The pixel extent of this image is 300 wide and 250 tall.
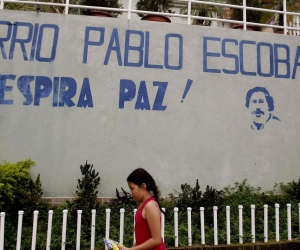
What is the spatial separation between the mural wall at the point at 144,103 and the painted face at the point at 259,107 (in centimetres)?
2

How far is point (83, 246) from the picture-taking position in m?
3.98

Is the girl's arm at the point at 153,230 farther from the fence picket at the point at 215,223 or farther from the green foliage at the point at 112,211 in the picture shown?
the fence picket at the point at 215,223

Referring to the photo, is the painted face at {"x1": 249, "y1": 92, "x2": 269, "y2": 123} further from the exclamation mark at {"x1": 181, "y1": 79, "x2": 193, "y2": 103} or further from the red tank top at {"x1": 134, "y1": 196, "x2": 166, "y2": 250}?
the red tank top at {"x1": 134, "y1": 196, "x2": 166, "y2": 250}

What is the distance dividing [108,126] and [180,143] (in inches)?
45.6

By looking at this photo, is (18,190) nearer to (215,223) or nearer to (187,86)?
(215,223)

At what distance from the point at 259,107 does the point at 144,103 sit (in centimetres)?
193

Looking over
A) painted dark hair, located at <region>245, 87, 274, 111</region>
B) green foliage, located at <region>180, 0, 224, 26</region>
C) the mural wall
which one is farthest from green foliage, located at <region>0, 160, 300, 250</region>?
green foliage, located at <region>180, 0, 224, 26</region>

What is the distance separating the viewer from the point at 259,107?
18.3 ft

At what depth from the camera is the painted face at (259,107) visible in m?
5.55

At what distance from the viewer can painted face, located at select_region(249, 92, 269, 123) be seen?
5555 mm

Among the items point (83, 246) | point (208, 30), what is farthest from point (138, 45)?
point (83, 246)

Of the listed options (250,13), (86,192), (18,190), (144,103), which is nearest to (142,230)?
(86,192)

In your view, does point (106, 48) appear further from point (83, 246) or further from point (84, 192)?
point (83, 246)

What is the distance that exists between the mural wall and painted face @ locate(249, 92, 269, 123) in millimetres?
17
